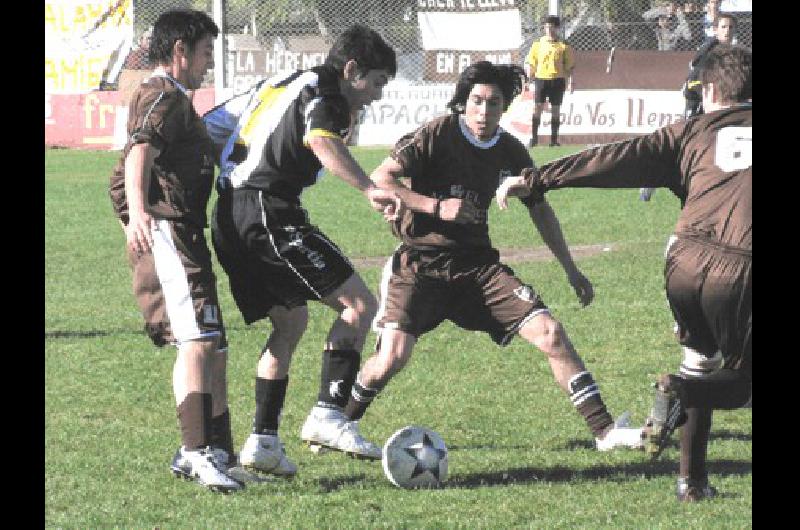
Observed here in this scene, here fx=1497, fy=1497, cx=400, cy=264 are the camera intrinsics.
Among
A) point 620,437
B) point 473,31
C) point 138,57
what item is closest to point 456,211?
point 620,437

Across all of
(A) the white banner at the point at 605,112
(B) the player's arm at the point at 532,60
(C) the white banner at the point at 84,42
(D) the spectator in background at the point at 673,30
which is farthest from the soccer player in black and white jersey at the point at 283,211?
(C) the white banner at the point at 84,42

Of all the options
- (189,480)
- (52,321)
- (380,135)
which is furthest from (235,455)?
(380,135)

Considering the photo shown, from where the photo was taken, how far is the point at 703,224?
607 centimetres

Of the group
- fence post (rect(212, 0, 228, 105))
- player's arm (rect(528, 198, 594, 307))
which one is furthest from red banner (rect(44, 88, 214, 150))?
player's arm (rect(528, 198, 594, 307))

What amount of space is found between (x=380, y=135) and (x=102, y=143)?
590 centimetres

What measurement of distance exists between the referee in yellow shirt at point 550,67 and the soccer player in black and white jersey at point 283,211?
20.1 metres

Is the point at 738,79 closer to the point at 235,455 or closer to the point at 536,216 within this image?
the point at 536,216

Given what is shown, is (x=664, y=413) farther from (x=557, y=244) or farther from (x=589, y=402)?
(x=557, y=244)

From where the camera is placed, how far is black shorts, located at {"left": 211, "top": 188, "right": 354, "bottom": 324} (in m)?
6.82

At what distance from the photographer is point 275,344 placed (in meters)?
7.11

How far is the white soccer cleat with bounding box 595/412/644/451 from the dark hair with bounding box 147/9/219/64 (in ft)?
8.60

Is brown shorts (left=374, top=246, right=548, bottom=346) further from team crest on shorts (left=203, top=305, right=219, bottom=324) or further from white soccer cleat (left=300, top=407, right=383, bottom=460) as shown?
team crest on shorts (left=203, top=305, right=219, bottom=324)

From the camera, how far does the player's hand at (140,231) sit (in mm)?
6188

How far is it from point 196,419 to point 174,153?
1158 mm
